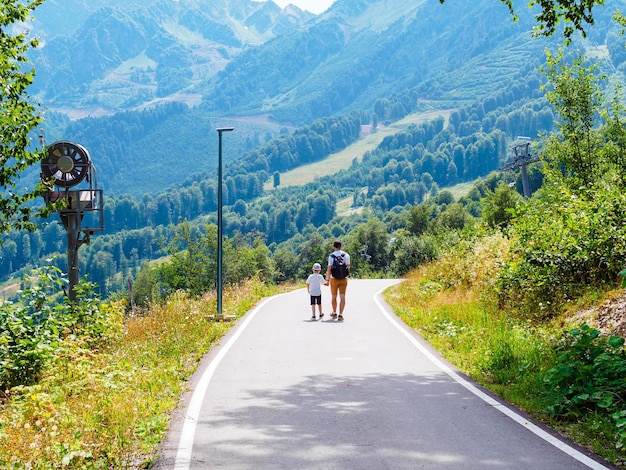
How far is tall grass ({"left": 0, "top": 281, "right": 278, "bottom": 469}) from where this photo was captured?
5.84 meters

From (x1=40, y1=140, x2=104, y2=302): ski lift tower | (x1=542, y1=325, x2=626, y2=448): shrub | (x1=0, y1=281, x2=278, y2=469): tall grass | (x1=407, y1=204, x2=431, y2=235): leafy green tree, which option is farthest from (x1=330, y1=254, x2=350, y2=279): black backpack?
(x1=407, y1=204, x2=431, y2=235): leafy green tree

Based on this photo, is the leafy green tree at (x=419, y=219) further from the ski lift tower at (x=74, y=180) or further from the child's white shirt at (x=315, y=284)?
the child's white shirt at (x=315, y=284)

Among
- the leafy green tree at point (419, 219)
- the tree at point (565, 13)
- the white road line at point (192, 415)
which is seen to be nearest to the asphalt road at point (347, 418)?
the white road line at point (192, 415)

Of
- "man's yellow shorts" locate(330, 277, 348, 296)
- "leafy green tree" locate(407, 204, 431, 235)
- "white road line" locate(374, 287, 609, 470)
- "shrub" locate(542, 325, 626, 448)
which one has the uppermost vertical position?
"leafy green tree" locate(407, 204, 431, 235)

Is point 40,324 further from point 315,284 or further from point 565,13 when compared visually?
point 565,13

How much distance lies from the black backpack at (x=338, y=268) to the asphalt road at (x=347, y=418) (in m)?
4.65

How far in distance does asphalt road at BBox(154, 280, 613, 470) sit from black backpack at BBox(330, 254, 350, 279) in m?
4.65

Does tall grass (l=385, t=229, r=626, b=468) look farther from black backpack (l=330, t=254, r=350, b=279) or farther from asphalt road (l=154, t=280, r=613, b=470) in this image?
black backpack (l=330, t=254, r=350, b=279)

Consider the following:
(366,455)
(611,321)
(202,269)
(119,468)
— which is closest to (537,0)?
(611,321)

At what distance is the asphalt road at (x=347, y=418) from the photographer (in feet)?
19.0

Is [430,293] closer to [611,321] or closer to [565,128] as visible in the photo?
[565,128]

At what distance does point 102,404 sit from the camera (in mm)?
7293

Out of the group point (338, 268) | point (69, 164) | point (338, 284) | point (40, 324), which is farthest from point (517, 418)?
point (69, 164)

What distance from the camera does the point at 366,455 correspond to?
5.89m
